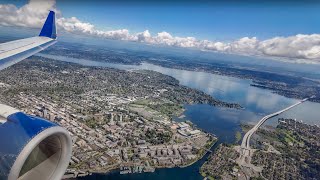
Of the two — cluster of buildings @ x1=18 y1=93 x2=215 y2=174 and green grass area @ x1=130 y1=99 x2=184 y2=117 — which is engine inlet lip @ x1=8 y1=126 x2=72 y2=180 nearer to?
cluster of buildings @ x1=18 y1=93 x2=215 y2=174

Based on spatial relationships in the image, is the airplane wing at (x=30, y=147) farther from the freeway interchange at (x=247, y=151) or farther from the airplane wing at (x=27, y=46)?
the freeway interchange at (x=247, y=151)

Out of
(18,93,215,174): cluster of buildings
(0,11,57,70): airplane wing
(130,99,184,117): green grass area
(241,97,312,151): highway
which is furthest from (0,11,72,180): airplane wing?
(130,99,184,117): green grass area

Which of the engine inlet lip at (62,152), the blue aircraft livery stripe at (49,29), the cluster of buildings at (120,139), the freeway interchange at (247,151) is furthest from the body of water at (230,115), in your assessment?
the engine inlet lip at (62,152)

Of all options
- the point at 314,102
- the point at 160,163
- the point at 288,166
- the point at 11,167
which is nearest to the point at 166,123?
the point at 160,163

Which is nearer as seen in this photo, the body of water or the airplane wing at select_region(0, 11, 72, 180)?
the airplane wing at select_region(0, 11, 72, 180)

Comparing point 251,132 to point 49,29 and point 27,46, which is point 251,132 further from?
point 27,46

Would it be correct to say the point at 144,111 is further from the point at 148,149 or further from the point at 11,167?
the point at 11,167

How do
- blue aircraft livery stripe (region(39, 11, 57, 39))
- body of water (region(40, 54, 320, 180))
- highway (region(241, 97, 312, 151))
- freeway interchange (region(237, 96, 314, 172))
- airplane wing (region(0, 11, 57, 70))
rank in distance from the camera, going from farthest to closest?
highway (region(241, 97, 312, 151)) → freeway interchange (region(237, 96, 314, 172)) → body of water (region(40, 54, 320, 180)) → blue aircraft livery stripe (region(39, 11, 57, 39)) → airplane wing (region(0, 11, 57, 70))
